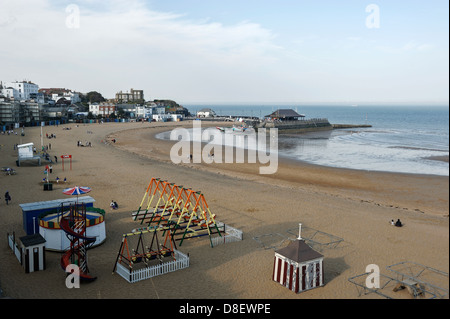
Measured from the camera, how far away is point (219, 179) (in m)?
34.5

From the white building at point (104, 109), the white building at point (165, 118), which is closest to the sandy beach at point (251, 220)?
the white building at point (165, 118)

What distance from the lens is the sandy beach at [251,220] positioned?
13.6 m

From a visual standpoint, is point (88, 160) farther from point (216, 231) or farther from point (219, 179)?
point (216, 231)

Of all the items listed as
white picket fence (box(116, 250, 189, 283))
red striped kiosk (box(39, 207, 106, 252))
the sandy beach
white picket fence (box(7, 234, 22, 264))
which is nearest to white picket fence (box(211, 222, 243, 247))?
the sandy beach

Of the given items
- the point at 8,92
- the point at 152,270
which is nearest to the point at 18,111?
the point at 8,92

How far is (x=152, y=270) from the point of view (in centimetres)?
1484

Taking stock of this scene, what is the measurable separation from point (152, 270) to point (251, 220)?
28.7 ft

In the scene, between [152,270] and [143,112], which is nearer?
[152,270]

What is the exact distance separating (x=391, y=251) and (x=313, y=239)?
Result: 3.75 meters

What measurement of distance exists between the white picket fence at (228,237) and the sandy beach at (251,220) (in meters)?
0.40

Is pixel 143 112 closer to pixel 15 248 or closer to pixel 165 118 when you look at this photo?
pixel 165 118

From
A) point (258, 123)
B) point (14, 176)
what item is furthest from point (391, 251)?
point (258, 123)
